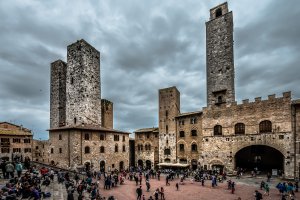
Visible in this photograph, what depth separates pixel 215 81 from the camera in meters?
37.0

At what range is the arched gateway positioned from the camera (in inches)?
1260

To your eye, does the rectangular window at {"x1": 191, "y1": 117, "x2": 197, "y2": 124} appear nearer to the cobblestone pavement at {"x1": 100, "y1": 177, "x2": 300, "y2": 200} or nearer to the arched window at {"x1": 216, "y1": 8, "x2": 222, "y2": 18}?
the cobblestone pavement at {"x1": 100, "y1": 177, "x2": 300, "y2": 200}

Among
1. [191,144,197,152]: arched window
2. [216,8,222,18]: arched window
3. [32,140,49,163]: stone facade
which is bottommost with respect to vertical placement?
[32,140,49,163]: stone facade

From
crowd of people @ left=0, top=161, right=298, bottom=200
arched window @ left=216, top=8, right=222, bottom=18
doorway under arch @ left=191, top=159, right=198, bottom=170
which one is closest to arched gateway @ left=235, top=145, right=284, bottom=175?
doorway under arch @ left=191, top=159, right=198, bottom=170

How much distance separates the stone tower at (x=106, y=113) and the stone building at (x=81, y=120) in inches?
9.1

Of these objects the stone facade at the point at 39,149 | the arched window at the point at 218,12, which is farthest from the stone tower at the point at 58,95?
the arched window at the point at 218,12

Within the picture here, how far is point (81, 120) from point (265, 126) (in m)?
30.5

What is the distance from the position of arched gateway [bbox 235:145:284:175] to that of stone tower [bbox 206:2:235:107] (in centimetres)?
951

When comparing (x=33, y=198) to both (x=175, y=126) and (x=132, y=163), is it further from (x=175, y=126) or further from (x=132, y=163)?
(x=132, y=163)

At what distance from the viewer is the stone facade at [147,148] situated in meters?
43.2

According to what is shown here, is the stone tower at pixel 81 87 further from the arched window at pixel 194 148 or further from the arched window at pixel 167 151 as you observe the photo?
the arched window at pixel 194 148

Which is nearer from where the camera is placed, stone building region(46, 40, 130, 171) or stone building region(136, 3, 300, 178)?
stone building region(136, 3, 300, 178)

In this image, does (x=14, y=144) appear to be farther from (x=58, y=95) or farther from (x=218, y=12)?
(x=218, y=12)

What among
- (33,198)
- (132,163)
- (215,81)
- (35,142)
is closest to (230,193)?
(33,198)
